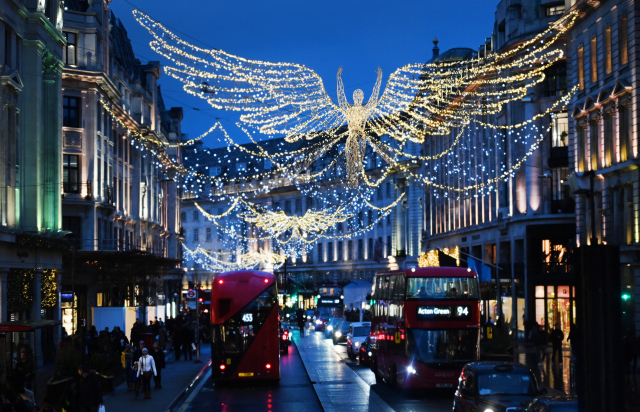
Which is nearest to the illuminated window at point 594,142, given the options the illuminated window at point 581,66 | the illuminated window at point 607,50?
the illuminated window at point 581,66

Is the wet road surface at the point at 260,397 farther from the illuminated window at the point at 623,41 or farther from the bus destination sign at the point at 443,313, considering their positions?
the illuminated window at the point at 623,41

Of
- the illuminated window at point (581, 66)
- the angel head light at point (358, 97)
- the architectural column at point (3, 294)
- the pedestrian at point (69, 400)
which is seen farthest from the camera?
the illuminated window at point (581, 66)

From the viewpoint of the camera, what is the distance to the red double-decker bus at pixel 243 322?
1107 inches

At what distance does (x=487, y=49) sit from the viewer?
62094 mm

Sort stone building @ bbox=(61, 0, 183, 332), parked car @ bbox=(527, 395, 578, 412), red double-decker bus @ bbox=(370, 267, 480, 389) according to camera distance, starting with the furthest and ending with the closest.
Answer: stone building @ bbox=(61, 0, 183, 332), red double-decker bus @ bbox=(370, 267, 480, 389), parked car @ bbox=(527, 395, 578, 412)

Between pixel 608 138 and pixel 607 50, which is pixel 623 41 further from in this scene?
pixel 608 138

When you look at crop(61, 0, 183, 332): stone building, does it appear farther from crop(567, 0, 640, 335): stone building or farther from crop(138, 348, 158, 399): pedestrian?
crop(567, 0, 640, 335): stone building

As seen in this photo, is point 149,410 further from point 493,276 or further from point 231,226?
point 231,226

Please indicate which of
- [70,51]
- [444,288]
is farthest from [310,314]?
[444,288]

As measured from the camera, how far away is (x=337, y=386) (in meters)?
28.6

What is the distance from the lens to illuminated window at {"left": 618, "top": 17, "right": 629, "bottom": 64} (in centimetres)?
3728

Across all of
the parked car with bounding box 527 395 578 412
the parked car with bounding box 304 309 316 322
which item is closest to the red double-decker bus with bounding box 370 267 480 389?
the parked car with bounding box 527 395 578 412

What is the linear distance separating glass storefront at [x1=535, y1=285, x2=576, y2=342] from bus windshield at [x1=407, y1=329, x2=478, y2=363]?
28121mm

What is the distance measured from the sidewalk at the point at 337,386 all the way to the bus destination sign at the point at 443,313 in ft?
8.89
